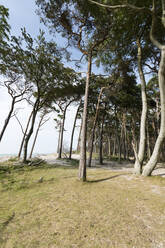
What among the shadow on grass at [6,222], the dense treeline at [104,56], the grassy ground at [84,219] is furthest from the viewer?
the dense treeline at [104,56]

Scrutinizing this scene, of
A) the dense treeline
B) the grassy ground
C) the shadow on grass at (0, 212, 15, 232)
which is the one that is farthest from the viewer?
the dense treeline

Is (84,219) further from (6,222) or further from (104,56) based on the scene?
(104,56)

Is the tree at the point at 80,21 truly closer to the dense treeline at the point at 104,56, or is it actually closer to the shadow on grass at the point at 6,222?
the dense treeline at the point at 104,56

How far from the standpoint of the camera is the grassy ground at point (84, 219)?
83.5 inches

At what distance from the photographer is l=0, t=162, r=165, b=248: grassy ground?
2121 mm

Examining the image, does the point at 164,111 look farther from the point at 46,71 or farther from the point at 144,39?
the point at 46,71

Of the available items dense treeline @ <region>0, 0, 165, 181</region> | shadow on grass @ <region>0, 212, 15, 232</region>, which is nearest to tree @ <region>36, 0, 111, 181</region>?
dense treeline @ <region>0, 0, 165, 181</region>

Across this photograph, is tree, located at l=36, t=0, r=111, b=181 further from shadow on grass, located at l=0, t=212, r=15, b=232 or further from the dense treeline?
shadow on grass, located at l=0, t=212, r=15, b=232

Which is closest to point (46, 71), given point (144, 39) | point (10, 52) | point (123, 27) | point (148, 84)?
point (10, 52)

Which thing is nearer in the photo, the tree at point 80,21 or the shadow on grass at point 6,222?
the shadow on grass at point 6,222

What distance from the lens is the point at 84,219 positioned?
9.18 ft

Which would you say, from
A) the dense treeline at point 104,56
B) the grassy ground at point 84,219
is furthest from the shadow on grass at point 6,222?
the dense treeline at point 104,56

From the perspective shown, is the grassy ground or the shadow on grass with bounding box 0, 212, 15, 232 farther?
the shadow on grass with bounding box 0, 212, 15, 232

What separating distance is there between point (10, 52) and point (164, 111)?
1372cm
